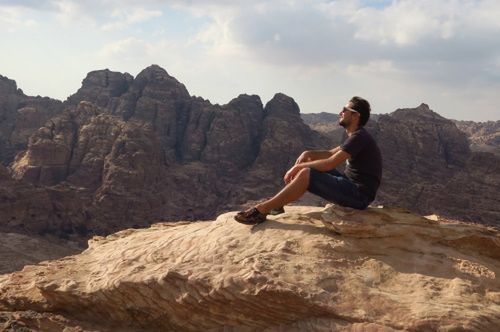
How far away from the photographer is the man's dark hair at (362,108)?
8.59 meters

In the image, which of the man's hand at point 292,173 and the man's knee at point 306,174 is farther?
the man's hand at point 292,173

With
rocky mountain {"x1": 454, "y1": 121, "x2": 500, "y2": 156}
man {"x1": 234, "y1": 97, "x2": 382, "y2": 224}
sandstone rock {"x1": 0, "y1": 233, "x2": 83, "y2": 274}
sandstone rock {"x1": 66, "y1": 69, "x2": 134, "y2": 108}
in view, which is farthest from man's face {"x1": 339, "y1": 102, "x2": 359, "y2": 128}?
rocky mountain {"x1": 454, "y1": 121, "x2": 500, "y2": 156}

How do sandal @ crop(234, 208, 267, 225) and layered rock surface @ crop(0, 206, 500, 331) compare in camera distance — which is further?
sandal @ crop(234, 208, 267, 225)

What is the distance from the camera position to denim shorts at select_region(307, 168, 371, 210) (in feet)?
27.4

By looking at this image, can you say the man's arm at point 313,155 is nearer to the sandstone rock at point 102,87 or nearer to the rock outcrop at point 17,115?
the rock outcrop at point 17,115

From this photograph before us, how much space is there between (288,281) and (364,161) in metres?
2.60

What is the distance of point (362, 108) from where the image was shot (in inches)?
338

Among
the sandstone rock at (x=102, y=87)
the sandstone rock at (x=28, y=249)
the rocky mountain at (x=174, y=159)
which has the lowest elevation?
the sandstone rock at (x=28, y=249)

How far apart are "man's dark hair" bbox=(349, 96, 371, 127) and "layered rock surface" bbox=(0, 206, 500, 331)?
170 cm

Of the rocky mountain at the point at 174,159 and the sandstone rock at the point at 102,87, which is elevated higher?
the sandstone rock at the point at 102,87

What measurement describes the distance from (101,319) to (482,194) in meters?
54.6

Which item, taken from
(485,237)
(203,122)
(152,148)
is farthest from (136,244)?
(203,122)

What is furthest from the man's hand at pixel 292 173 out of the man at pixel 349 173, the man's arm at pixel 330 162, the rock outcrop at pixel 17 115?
the rock outcrop at pixel 17 115

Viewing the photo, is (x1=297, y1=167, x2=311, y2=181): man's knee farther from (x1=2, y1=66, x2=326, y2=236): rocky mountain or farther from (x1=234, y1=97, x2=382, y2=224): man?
(x1=2, y1=66, x2=326, y2=236): rocky mountain
